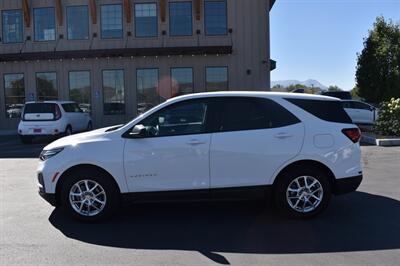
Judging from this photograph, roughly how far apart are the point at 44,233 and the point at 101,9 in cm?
2313

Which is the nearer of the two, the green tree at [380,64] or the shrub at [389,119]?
the shrub at [389,119]

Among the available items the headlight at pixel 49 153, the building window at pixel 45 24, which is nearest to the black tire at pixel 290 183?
the headlight at pixel 49 153

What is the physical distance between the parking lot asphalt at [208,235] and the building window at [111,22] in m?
20.3

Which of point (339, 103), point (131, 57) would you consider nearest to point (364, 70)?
point (131, 57)

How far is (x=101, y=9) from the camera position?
27250 mm

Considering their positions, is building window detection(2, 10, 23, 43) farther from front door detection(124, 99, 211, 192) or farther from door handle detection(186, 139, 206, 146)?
door handle detection(186, 139, 206, 146)

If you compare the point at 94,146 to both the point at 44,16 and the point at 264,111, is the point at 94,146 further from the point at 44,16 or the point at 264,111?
the point at 44,16

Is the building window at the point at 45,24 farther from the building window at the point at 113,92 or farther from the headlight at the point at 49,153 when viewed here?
the headlight at the point at 49,153

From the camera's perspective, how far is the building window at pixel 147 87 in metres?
27.0

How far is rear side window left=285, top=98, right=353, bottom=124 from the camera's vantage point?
21.4ft

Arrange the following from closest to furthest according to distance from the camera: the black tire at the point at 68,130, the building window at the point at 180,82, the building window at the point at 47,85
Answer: the black tire at the point at 68,130
the building window at the point at 180,82
the building window at the point at 47,85

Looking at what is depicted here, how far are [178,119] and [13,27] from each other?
24909 millimetres

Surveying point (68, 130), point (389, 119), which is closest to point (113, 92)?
point (68, 130)

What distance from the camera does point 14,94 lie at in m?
28.2
